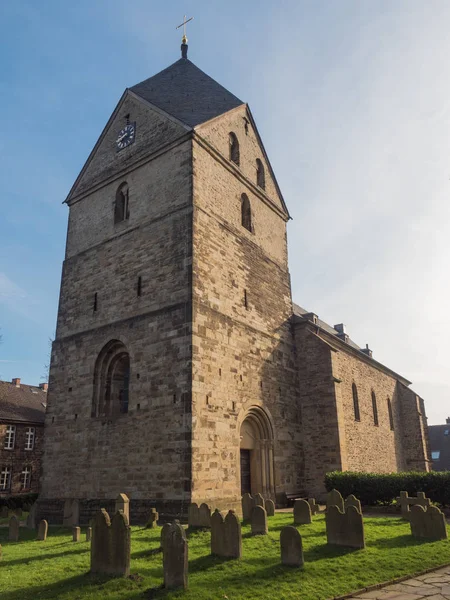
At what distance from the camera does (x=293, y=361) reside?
20.8m

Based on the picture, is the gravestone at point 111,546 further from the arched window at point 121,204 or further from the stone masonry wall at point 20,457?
the stone masonry wall at point 20,457

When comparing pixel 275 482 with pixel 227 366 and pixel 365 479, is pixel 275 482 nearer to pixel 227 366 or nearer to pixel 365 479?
pixel 365 479

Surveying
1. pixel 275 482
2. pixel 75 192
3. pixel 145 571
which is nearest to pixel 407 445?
pixel 275 482

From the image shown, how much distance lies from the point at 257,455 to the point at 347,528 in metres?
8.50

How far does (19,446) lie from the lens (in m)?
30.2

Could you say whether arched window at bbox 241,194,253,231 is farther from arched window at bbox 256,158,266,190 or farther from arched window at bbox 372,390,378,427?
arched window at bbox 372,390,378,427

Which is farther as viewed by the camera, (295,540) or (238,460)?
(238,460)

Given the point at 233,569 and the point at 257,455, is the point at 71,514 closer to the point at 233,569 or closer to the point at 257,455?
the point at 257,455

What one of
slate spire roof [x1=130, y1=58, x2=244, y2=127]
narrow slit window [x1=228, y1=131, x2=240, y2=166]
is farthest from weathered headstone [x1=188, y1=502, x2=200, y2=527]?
narrow slit window [x1=228, y1=131, x2=240, y2=166]

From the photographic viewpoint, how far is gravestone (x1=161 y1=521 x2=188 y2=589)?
263 inches

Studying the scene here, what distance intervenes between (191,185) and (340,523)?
12.1 m

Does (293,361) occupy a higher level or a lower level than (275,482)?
higher

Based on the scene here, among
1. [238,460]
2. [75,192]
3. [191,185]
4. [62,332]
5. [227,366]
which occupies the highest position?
[75,192]

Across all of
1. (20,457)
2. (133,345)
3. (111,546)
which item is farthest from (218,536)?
(20,457)
